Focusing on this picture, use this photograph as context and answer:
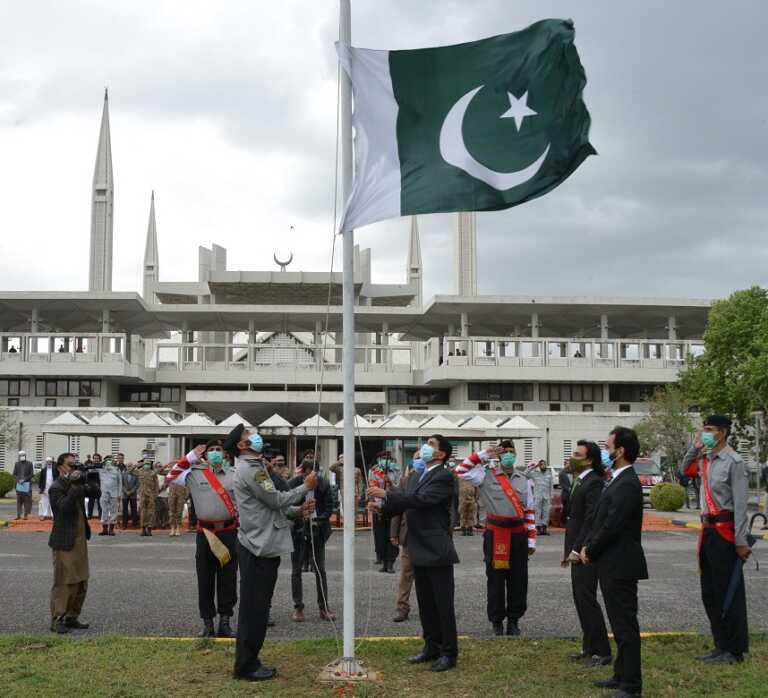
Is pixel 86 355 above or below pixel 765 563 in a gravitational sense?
above

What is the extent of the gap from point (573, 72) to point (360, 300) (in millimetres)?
52330

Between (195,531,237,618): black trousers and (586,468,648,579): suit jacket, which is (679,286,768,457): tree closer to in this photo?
(195,531,237,618): black trousers

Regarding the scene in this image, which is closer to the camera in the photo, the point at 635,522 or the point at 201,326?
the point at 635,522

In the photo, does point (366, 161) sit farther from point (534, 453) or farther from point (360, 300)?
point (360, 300)

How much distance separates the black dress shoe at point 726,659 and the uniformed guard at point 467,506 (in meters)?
14.0

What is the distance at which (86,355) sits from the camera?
51.6m

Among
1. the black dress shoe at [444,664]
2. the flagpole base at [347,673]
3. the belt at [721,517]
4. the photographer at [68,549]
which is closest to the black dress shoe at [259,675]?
the flagpole base at [347,673]

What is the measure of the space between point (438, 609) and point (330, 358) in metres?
48.4

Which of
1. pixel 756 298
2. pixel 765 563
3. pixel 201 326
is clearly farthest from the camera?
pixel 201 326

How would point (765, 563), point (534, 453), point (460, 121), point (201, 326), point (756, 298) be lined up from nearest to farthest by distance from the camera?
1. point (460, 121)
2. point (765, 563)
3. point (756, 298)
4. point (534, 453)
5. point (201, 326)

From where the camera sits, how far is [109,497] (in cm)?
2147

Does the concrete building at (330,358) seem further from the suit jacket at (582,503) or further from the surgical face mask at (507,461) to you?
the suit jacket at (582,503)

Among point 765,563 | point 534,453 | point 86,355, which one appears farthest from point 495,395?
point 765,563

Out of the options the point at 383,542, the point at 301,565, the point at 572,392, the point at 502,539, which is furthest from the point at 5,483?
the point at 572,392
